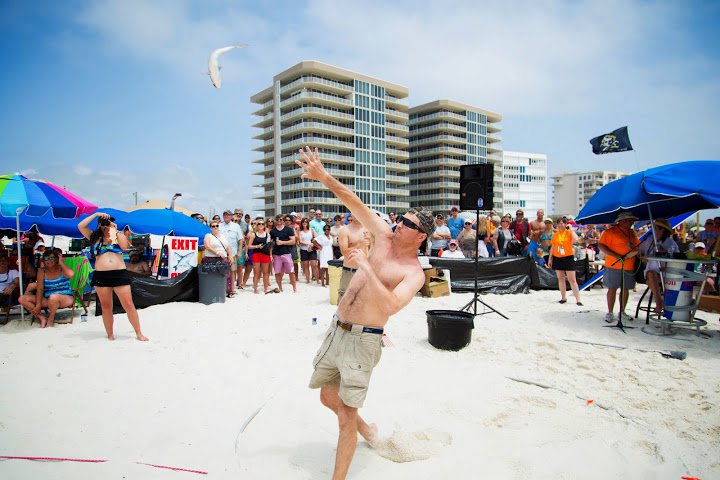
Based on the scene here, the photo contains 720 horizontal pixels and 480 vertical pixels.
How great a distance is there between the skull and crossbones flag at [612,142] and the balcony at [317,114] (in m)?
52.8

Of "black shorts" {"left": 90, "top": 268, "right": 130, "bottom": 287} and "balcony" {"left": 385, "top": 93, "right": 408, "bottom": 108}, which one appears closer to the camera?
"black shorts" {"left": 90, "top": 268, "right": 130, "bottom": 287}

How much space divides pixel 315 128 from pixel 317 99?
4.22m

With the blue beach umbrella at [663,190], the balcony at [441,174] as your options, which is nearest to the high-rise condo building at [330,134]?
the balcony at [441,174]

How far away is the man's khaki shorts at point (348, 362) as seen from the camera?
2400 millimetres

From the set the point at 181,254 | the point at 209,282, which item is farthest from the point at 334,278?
the point at 181,254

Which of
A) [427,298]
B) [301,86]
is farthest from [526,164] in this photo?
[427,298]

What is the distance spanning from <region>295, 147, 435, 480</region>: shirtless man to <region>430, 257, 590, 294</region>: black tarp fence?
283 inches

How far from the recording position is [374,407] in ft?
11.8

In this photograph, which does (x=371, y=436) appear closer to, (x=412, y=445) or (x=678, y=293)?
(x=412, y=445)

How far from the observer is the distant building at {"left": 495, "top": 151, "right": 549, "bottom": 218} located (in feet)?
347

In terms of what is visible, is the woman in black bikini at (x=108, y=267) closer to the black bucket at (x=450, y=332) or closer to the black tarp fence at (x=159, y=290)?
the black tarp fence at (x=159, y=290)

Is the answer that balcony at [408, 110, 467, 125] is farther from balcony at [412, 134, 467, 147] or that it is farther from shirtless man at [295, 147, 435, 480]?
shirtless man at [295, 147, 435, 480]

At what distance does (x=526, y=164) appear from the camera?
11275 centimetres

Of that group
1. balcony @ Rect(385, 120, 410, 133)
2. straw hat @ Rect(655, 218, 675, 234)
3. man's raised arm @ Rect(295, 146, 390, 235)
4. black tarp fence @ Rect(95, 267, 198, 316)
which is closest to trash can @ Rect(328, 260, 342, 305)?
black tarp fence @ Rect(95, 267, 198, 316)
